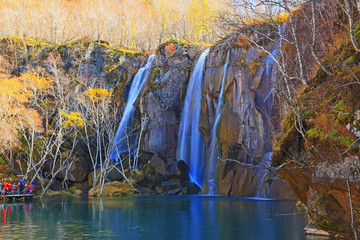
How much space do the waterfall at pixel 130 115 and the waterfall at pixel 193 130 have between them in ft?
17.3

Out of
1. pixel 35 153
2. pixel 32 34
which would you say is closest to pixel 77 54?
pixel 35 153

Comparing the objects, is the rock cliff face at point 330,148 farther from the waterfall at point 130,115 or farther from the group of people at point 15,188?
the waterfall at point 130,115

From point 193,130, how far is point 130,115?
24.6ft

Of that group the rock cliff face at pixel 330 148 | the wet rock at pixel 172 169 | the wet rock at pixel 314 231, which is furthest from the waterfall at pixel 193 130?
the rock cliff face at pixel 330 148

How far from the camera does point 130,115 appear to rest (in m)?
37.6

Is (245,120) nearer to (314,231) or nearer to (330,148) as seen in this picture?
(314,231)

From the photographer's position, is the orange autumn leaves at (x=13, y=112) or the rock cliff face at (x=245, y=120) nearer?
the rock cliff face at (x=245, y=120)

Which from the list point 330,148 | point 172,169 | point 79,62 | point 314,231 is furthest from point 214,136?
point 330,148

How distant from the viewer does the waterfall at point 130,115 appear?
37156 mm

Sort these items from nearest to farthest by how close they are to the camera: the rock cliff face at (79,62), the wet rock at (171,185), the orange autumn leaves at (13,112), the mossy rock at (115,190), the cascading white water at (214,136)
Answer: the mossy rock at (115,190), the cascading white water at (214,136), the wet rock at (171,185), the orange autumn leaves at (13,112), the rock cliff face at (79,62)

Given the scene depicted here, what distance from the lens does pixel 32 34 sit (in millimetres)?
60156

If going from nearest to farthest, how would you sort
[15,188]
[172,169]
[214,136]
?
1. [15,188]
2. [214,136]
3. [172,169]

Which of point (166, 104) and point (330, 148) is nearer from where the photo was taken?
point (330, 148)

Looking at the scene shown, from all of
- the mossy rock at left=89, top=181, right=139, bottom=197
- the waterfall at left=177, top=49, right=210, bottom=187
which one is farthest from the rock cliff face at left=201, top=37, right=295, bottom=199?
the mossy rock at left=89, top=181, right=139, bottom=197
